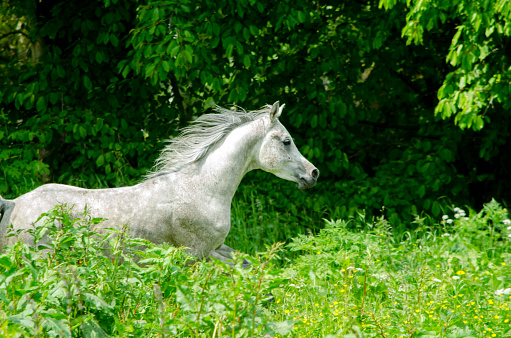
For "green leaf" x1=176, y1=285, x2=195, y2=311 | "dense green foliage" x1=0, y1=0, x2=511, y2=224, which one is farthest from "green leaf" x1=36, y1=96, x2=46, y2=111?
"green leaf" x1=176, y1=285, x2=195, y2=311

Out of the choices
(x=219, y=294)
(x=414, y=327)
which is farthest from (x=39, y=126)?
(x=414, y=327)

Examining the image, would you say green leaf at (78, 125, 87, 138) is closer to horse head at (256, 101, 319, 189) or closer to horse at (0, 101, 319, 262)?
horse at (0, 101, 319, 262)

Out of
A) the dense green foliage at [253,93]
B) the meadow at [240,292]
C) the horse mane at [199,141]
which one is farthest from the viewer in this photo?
the dense green foliage at [253,93]

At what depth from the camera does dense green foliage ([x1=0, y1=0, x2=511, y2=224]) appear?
281 inches

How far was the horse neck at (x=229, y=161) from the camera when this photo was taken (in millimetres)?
4977

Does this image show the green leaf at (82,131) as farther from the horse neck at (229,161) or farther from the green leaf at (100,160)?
the horse neck at (229,161)

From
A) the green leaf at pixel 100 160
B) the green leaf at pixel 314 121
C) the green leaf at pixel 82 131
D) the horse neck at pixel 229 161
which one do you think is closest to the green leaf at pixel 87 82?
the green leaf at pixel 82 131

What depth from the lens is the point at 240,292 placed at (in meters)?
3.11

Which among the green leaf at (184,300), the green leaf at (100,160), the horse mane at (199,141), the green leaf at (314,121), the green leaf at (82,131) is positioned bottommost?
the green leaf at (100,160)

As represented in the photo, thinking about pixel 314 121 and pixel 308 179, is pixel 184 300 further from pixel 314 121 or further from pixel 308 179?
pixel 314 121

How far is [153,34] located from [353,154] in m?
3.77

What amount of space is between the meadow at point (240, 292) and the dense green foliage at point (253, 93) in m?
2.52

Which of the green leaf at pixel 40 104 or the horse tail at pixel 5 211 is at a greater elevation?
the green leaf at pixel 40 104

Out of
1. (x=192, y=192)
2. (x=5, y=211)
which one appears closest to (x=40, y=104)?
(x=5, y=211)
